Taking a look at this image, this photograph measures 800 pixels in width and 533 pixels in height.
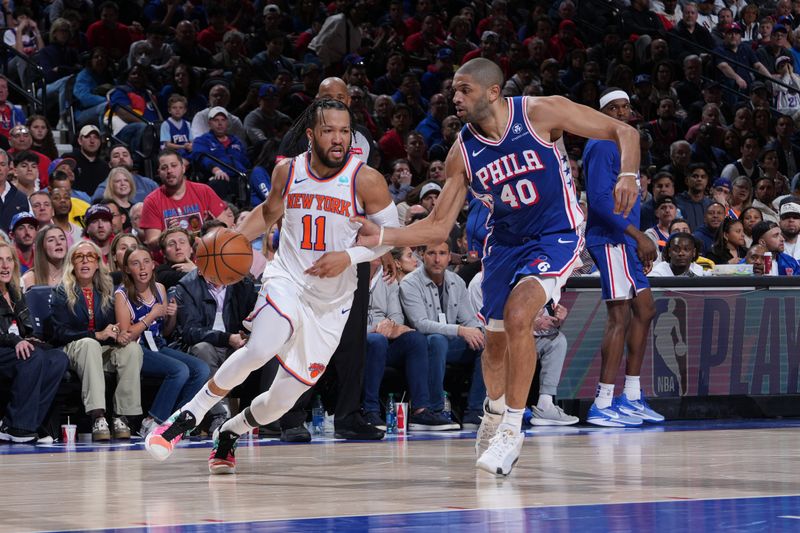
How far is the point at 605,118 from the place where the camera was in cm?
638

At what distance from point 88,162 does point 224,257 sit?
19.7 ft

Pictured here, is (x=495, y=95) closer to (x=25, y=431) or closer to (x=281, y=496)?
(x=281, y=496)

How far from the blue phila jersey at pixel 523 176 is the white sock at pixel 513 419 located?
92 centimetres

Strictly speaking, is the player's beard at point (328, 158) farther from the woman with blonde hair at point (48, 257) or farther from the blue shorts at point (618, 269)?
the woman with blonde hair at point (48, 257)

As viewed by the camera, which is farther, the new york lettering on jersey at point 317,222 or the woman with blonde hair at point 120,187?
the woman with blonde hair at point 120,187

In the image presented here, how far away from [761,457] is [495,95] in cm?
242

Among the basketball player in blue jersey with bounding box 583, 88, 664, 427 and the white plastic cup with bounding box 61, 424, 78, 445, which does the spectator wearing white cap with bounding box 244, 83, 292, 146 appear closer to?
the basketball player in blue jersey with bounding box 583, 88, 664, 427

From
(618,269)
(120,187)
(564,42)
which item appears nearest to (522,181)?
(618,269)

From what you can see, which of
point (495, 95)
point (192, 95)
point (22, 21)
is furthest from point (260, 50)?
point (495, 95)

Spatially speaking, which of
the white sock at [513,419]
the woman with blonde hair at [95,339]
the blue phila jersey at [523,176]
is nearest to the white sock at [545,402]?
the woman with blonde hair at [95,339]

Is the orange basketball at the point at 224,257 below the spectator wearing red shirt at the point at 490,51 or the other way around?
below

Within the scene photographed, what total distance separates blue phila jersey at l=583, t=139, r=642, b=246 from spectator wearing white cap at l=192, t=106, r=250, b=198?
4.47 metres

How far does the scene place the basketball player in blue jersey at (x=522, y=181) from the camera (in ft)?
20.2

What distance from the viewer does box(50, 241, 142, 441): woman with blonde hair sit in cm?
863
